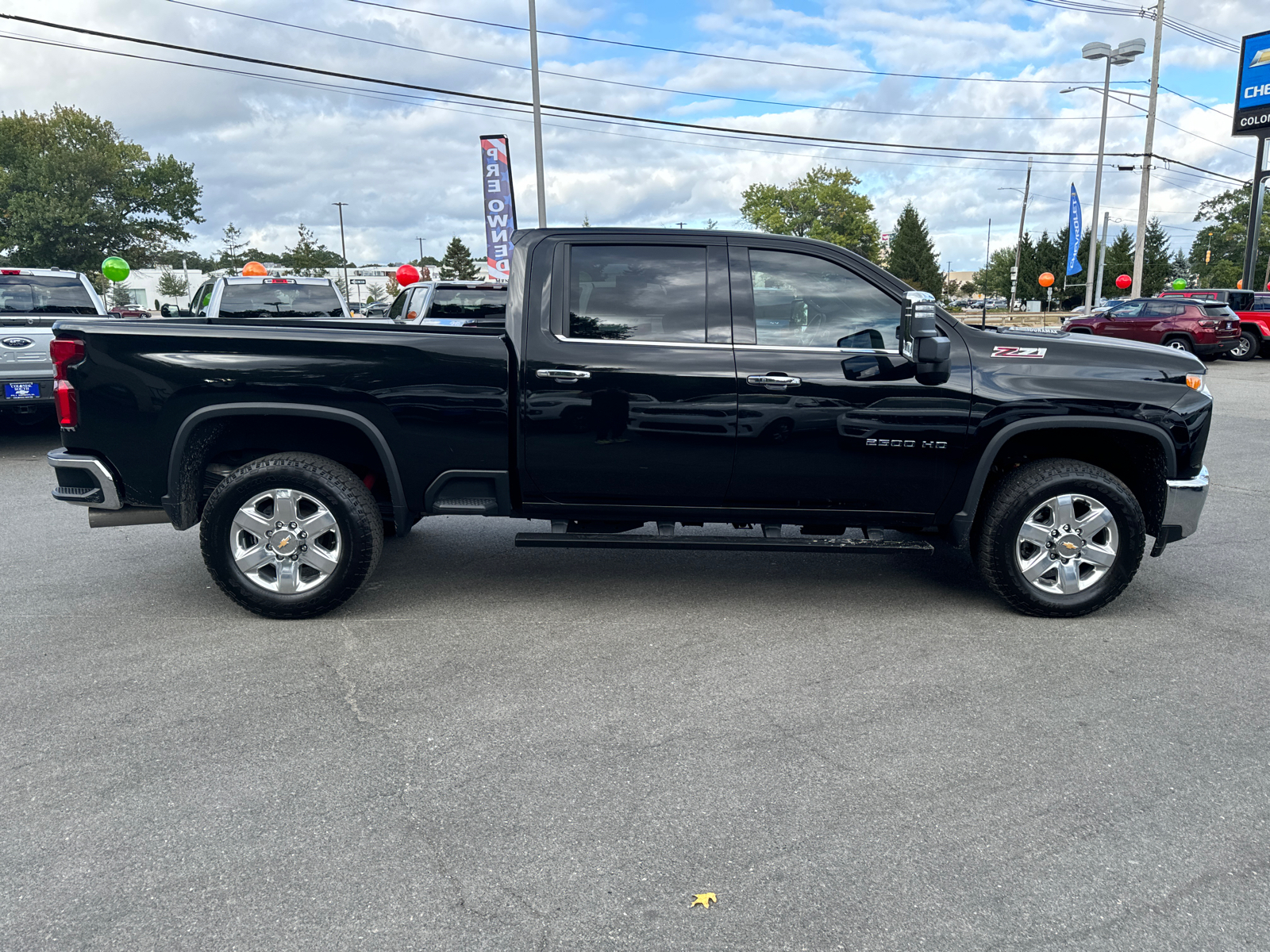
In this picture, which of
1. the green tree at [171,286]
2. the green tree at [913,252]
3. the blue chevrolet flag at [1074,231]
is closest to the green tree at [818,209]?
the green tree at [913,252]

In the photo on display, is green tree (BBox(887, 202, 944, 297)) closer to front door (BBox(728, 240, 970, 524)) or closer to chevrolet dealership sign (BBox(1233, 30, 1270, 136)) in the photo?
chevrolet dealership sign (BBox(1233, 30, 1270, 136))

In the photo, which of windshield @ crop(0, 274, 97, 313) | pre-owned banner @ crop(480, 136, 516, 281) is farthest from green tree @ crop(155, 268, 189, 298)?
windshield @ crop(0, 274, 97, 313)

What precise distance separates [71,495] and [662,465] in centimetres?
305

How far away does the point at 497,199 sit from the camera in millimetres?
22047

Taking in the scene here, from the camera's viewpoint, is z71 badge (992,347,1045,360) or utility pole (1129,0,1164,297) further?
utility pole (1129,0,1164,297)

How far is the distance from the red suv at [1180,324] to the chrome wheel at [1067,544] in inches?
772

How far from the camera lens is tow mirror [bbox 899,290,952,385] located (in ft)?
14.3

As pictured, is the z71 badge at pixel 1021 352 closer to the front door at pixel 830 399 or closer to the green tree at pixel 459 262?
the front door at pixel 830 399

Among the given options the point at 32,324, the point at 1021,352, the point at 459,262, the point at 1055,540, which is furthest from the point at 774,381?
the point at 459,262

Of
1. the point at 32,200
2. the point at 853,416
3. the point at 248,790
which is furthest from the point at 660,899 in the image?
the point at 32,200

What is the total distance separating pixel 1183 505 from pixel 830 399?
→ 6.50 ft

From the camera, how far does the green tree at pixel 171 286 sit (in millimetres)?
76125

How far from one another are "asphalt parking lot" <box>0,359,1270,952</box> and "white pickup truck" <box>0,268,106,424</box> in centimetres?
461

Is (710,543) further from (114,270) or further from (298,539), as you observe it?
(114,270)
